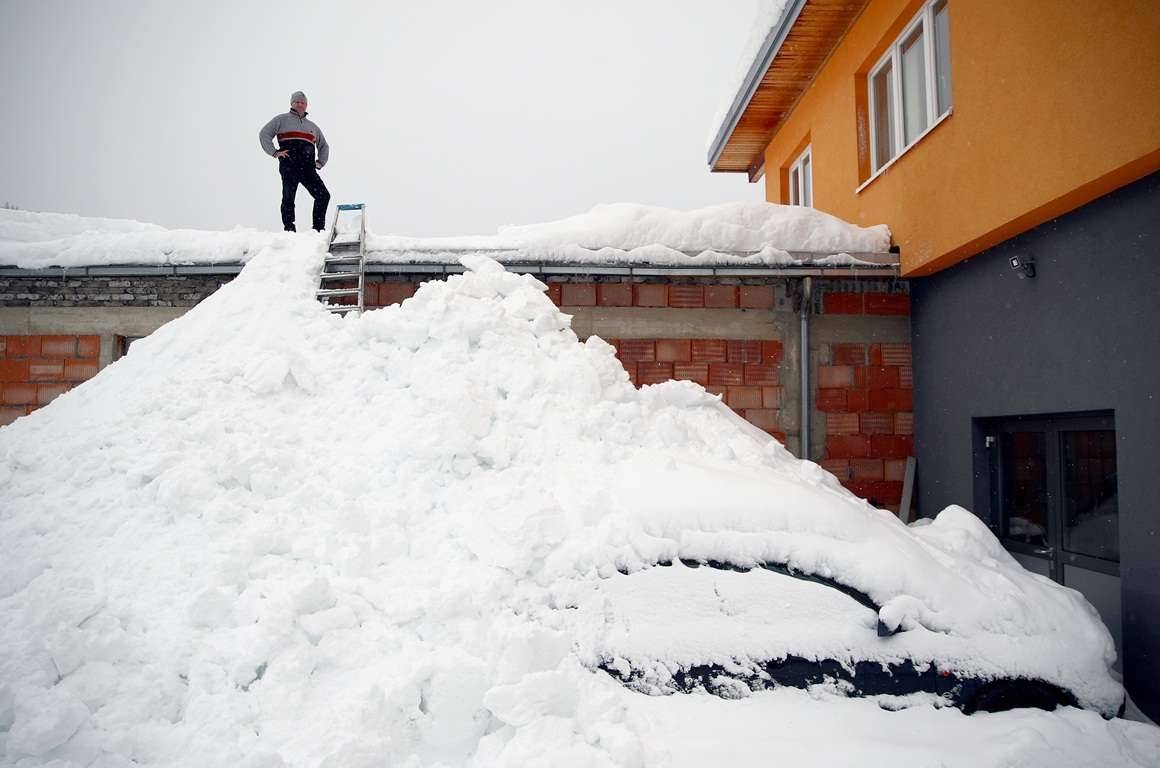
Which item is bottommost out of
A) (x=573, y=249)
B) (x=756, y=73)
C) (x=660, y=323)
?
(x=660, y=323)

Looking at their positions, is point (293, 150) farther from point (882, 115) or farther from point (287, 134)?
point (882, 115)

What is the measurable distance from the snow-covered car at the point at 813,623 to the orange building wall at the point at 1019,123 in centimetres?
279

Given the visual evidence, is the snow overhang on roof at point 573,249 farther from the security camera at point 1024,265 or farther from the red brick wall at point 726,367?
the security camera at point 1024,265

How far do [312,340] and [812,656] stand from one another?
3719 mm

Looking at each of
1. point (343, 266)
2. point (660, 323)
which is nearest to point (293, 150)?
point (343, 266)

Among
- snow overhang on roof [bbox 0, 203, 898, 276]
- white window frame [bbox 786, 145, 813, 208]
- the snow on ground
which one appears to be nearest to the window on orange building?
white window frame [bbox 786, 145, 813, 208]

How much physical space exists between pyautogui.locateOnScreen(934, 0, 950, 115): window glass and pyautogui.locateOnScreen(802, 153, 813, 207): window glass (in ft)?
11.9

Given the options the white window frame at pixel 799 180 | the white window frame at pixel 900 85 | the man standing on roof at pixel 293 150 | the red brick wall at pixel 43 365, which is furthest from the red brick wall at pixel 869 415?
the red brick wall at pixel 43 365

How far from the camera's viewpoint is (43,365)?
22.4 feet

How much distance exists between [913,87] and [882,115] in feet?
2.73

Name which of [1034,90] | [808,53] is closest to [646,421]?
[1034,90]

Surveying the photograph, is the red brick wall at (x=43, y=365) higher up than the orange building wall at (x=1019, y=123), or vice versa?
the orange building wall at (x=1019, y=123)

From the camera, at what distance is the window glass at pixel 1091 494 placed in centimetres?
483

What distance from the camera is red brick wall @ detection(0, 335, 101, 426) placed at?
268 inches
